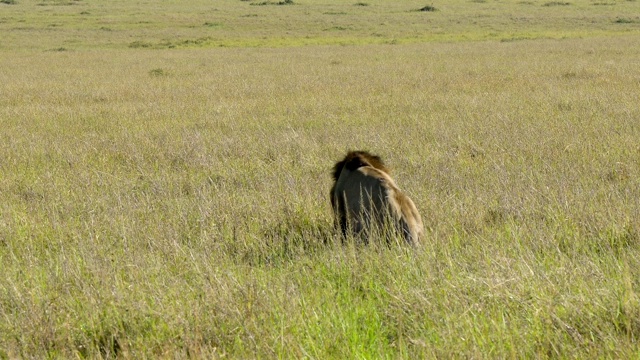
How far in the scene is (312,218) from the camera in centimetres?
605

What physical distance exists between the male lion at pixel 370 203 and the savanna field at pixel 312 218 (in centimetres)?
17

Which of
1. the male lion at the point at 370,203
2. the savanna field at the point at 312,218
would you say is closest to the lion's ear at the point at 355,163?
the male lion at the point at 370,203

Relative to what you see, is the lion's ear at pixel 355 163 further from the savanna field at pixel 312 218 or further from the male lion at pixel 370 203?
the savanna field at pixel 312 218

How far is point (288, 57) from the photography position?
94.2ft

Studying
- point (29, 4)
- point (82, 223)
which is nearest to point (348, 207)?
point (82, 223)

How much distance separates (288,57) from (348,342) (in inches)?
1017

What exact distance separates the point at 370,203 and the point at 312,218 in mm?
1142

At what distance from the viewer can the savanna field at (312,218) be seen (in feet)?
11.7

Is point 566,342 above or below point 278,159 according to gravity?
above

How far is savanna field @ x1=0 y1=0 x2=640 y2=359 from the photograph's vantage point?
11.7ft

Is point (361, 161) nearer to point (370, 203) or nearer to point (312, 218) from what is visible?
point (370, 203)

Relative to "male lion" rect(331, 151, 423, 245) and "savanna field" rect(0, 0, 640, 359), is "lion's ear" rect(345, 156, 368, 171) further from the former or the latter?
"savanna field" rect(0, 0, 640, 359)

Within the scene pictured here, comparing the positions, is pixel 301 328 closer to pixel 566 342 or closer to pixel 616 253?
pixel 566 342

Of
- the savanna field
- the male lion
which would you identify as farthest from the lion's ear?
the savanna field
